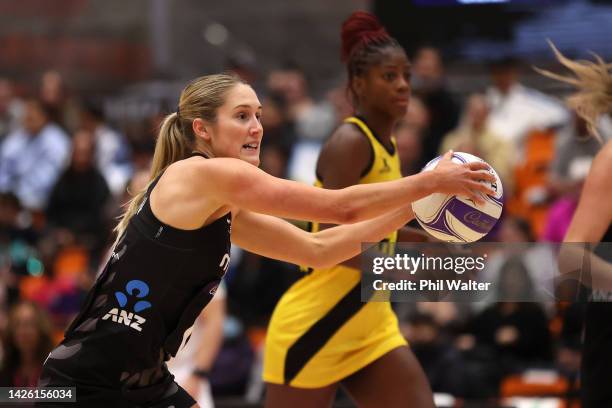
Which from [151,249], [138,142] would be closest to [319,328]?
[151,249]

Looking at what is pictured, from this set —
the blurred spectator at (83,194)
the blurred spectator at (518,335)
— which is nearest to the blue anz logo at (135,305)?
the blurred spectator at (518,335)

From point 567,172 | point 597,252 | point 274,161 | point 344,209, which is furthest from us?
point 274,161

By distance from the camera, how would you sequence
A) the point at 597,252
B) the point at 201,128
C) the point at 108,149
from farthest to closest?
1. the point at 108,149
2. the point at 201,128
3. the point at 597,252

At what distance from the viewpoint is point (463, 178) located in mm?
3789

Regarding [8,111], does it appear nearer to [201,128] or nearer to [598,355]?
[201,128]

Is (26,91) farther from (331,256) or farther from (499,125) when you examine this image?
(331,256)

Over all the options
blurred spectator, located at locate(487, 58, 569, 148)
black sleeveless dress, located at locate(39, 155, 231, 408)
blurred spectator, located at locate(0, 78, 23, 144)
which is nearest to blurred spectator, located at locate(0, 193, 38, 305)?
blurred spectator, located at locate(0, 78, 23, 144)

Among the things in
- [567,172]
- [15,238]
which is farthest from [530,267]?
[15,238]

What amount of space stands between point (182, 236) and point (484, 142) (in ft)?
18.7

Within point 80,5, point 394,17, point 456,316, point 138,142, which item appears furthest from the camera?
point 80,5

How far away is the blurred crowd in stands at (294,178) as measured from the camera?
25.6 feet

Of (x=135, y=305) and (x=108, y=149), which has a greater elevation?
(x=108, y=149)

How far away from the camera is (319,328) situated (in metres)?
5.12

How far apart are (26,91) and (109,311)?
10.6m
